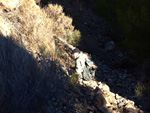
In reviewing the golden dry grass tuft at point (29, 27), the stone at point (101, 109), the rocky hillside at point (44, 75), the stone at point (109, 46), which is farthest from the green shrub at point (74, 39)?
the stone at point (101, 109)

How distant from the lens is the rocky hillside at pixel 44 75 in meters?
2.88

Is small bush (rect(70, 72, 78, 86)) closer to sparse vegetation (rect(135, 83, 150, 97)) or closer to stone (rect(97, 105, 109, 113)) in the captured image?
stone (rect(97, 105, 109, 113))

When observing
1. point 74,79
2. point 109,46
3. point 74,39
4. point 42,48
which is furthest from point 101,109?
point 109,46

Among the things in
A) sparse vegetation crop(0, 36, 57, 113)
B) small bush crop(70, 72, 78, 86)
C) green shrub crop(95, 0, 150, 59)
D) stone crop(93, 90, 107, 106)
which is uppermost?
green shrub crop(95, 0, 150, 59)

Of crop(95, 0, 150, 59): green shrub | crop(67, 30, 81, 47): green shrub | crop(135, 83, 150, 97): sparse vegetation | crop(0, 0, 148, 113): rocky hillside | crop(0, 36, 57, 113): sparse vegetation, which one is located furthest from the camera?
crop(67, 30, 81, 47): green shrub

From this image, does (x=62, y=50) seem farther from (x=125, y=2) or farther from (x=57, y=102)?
(x=125, y=2)

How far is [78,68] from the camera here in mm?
5168

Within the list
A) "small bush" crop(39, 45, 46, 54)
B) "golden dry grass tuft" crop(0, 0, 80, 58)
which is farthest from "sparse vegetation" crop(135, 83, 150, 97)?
"small bush" crop(39, 45, 46, 54)

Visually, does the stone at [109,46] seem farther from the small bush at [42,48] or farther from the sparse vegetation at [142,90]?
the small bush at [42,48]

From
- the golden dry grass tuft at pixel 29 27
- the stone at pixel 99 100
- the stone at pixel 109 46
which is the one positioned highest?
the stone at pixel 109 46

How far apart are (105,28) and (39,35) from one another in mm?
7094

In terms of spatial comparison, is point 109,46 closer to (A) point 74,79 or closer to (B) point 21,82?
(A) point 74,79

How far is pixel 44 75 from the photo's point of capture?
11.1ft

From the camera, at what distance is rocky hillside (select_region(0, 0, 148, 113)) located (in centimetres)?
288
